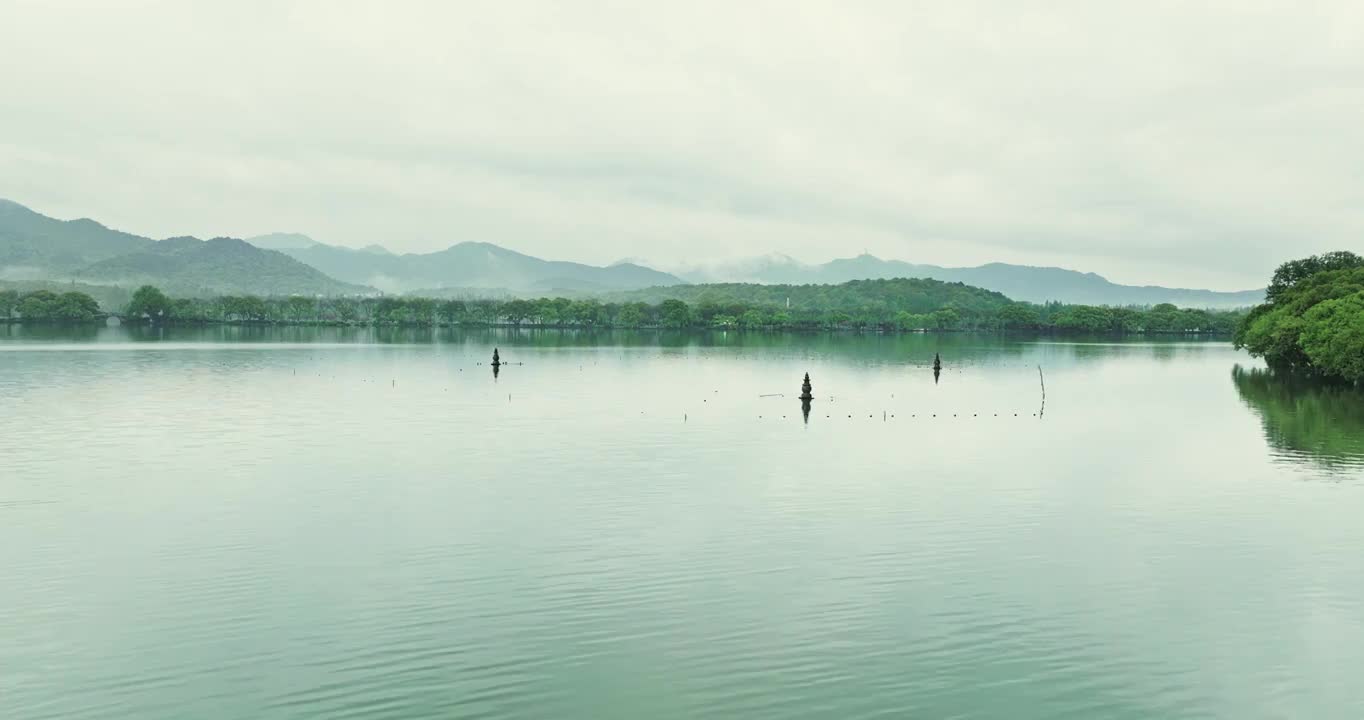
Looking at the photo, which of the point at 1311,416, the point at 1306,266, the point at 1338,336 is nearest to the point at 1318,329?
the point at 1338,336

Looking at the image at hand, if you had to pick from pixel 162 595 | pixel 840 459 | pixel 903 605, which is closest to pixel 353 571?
pixel 162 595

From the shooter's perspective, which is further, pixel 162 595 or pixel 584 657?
pixel 162 595

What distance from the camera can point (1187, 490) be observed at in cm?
5081

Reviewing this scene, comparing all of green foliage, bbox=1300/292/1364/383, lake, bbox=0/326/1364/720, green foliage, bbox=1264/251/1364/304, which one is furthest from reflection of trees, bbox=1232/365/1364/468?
green foliage, bbox=1264/251/1364/304

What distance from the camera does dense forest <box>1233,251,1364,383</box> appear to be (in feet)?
346

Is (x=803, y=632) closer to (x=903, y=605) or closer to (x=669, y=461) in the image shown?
(x=903, y=605)

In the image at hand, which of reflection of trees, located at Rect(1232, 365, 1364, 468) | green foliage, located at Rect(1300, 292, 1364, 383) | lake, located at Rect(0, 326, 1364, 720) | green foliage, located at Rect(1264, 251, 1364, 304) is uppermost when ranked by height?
green foliage, located at Rect(1264, 251, 1364, 304)

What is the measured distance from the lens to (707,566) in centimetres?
3444

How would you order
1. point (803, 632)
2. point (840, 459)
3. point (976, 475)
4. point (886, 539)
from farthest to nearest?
1. point (840, 459)
2. point (976, 475)
3. point (886, 539)
4. point (803, 632)

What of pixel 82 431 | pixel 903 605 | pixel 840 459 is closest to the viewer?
pixel 903 605

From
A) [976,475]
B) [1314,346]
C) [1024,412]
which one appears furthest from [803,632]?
[1314,346]

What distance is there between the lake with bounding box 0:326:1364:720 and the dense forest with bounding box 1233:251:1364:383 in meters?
32.5

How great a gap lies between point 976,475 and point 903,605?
1048 inches

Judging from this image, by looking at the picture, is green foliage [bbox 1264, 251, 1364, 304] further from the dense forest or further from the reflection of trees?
the reflection of trees
